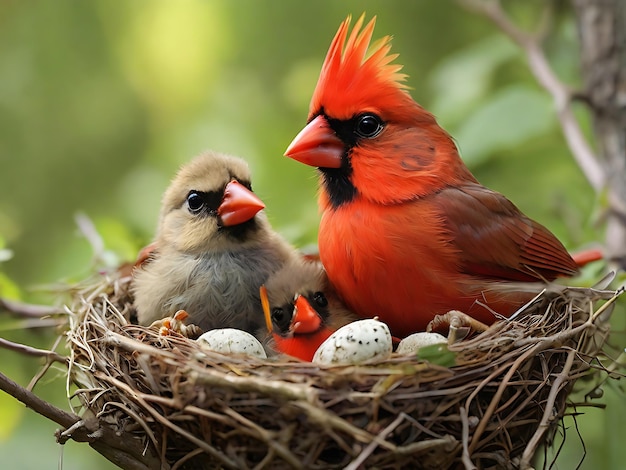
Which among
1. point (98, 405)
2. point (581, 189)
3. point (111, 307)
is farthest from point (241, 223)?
point (581, 189)

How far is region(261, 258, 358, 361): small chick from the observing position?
2.68 meters

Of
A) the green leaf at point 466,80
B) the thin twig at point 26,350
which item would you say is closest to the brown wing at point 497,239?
the thin twig at point 26,350

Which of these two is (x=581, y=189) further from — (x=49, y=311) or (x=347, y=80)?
(x=49, y=311)

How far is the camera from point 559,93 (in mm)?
3705

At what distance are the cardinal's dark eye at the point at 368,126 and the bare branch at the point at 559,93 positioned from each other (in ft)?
3.74

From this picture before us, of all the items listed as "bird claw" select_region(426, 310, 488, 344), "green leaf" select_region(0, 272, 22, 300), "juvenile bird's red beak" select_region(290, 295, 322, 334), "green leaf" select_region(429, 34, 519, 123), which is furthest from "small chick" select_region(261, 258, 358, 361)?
"green leaf" select_region(429, 34, 519, 123)

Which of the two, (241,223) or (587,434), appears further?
(587,434)

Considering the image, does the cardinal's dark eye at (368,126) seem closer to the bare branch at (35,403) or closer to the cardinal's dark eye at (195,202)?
the cardinal's dark eye at (195,202)

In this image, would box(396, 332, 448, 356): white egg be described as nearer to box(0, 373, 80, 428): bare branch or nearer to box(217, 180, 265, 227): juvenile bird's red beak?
box(217, 180, 265, 227): juvenile bird's red beak

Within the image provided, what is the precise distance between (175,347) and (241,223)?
758 mm

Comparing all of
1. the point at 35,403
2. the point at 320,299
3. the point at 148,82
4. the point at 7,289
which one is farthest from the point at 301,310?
the point at 148,82

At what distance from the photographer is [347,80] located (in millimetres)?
2789

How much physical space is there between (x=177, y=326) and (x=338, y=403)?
82 centimetres

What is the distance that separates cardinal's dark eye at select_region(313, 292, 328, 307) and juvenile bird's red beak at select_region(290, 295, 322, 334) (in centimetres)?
15
